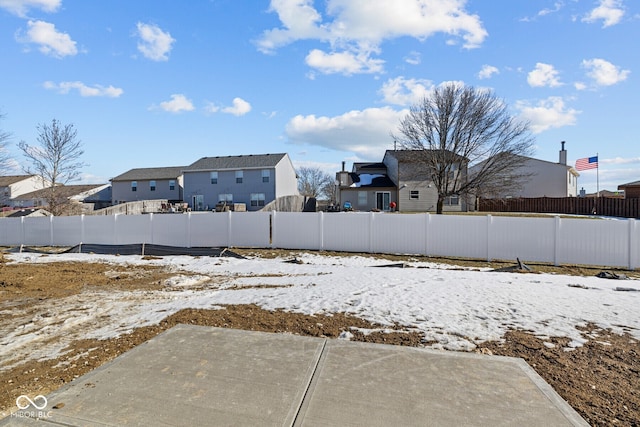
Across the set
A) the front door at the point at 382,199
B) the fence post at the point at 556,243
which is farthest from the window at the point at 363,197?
the fence post at the point at 556,243

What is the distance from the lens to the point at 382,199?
3262 cm

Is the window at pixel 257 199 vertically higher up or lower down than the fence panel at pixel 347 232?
higher up

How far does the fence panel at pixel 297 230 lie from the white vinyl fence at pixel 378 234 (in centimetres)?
4

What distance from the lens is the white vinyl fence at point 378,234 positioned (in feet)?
32.4

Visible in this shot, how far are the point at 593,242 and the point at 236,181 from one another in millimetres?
31219

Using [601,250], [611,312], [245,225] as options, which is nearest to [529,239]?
[601,250]

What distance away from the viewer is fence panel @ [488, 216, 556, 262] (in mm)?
10250

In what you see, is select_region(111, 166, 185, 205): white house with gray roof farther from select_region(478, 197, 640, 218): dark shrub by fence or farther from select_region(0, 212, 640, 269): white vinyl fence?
select_region(478, 197, 640, 218): dark shrub by fence

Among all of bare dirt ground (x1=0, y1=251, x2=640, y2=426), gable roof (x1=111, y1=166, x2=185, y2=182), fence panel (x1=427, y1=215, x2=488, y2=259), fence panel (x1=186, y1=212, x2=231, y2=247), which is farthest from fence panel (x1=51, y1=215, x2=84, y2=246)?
gable roof (x1=111, y1=166, x2=185, y2=182)

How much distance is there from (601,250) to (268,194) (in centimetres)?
2883

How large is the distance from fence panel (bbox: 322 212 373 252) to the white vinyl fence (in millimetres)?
36

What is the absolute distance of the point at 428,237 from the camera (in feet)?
37.3

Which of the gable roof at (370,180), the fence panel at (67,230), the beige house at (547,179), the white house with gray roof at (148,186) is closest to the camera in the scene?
the fence panel at (67,230)

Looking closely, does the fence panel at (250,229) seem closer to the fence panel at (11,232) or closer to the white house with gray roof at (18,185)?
the fence panel at (11,232)
